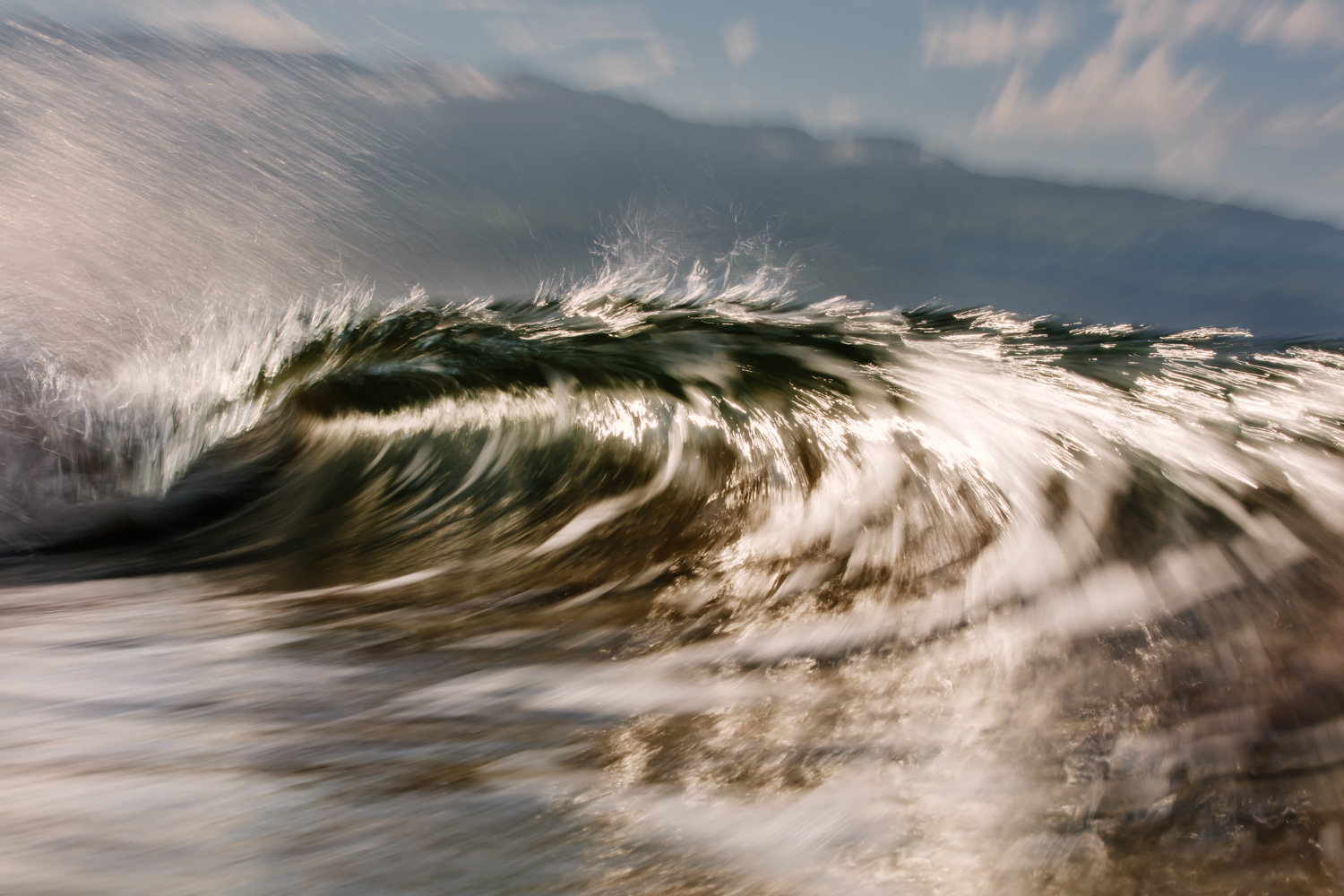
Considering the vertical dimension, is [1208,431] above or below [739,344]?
below

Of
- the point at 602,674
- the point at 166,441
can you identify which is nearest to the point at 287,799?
the point at 602,674

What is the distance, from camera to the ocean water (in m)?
0.56

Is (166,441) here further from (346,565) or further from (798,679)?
(798,679)

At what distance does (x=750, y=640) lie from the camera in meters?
0.88

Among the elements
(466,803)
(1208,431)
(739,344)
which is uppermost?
(739,344)

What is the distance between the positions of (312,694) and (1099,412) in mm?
1212

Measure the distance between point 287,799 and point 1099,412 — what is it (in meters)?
1.25

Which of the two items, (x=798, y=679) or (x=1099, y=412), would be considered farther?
(x=1099, y=412)

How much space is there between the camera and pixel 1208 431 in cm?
119

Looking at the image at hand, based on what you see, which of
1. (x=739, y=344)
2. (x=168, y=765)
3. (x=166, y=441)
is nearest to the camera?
(x=168, y=765)

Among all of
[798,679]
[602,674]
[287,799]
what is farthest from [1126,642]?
[287,799]

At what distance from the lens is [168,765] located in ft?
2.34

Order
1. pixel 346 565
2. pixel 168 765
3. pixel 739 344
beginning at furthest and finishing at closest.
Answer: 1. pixel 739 344
2. pixel 346 565
3. pixel 168 765

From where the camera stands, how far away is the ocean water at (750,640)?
1.85 feet
